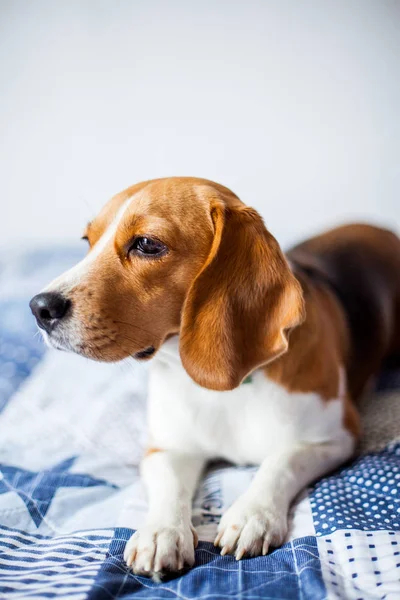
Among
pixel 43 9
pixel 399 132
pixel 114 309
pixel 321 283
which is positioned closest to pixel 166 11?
pixel 43 9

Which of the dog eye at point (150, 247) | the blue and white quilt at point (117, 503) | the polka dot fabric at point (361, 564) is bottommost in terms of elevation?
the blue and white quilt at point (117, 503)

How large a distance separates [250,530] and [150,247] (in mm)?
653

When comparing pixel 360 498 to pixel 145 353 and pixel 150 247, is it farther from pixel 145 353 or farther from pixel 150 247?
pixel 150 247

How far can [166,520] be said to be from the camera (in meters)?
1.24

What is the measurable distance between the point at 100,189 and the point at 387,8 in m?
1.65

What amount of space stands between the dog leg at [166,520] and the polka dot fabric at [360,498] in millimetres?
288

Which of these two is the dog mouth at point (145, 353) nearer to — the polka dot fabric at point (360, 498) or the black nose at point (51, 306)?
the black nose at point (51, 306)

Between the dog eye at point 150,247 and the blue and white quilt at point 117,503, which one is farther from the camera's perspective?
the dog eye at point 150,247

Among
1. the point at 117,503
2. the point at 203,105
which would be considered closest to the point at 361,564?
the point at 117,503

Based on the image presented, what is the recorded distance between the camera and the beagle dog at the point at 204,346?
1.29 metres

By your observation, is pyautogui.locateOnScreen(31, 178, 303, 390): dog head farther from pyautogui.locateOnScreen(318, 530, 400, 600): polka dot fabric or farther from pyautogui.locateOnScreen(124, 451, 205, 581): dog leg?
pyautogui.locateOnScreen(318, 530, 400, 600): polka dot fabric

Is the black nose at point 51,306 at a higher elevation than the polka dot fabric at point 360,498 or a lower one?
higher

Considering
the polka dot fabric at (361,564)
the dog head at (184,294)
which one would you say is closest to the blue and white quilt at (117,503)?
the polka dot fabric at (361,564)

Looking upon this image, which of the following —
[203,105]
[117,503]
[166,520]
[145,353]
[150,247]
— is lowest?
[117,503]
